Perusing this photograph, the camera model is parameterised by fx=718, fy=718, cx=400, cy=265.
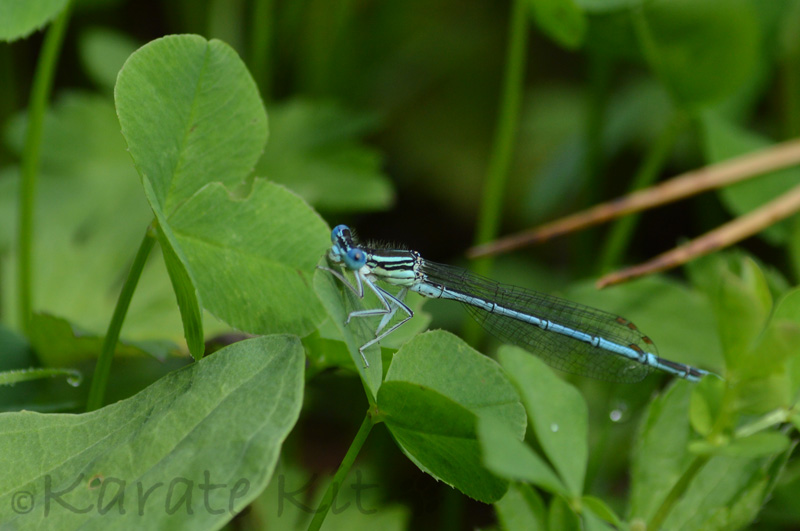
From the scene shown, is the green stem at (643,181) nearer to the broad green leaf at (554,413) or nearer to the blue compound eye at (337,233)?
the blue compound eye at (337,233)

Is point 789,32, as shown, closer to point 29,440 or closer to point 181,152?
point 181,152

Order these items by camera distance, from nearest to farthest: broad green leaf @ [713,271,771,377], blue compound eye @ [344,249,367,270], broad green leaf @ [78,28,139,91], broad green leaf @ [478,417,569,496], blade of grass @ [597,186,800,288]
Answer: broad green leaf @ [478,417,569,496], broad green leaf @ [713,271,771,377], blue compound eye @ [344,249,367,270], blade of grass @ [597,186,800,288], broad green leaf @ [78,28,139,91]

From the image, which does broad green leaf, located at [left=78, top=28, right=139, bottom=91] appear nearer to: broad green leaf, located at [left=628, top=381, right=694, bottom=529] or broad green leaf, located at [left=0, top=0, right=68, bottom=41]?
broad green leaf, located at [left=0, top=0, right=68, bottom=41]

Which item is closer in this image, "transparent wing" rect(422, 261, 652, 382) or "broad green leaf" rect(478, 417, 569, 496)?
"broad green leaf" rect(478, 417, 569, 496)

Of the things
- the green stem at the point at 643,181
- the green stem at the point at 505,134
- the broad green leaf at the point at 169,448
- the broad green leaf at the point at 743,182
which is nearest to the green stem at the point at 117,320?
the broad green leaf at the point at 169,448

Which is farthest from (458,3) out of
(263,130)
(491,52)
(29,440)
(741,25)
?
(29,440)

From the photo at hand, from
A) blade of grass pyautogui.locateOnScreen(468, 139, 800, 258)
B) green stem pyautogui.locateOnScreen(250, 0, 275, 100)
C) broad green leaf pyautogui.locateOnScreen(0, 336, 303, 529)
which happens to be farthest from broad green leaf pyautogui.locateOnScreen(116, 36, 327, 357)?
green stem pyautogui.locateOnScreen(250, 0, 275, 100)

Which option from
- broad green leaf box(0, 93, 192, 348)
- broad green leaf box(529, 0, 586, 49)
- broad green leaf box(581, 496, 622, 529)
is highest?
broad green leaf box(529, 0, 586, 49)
